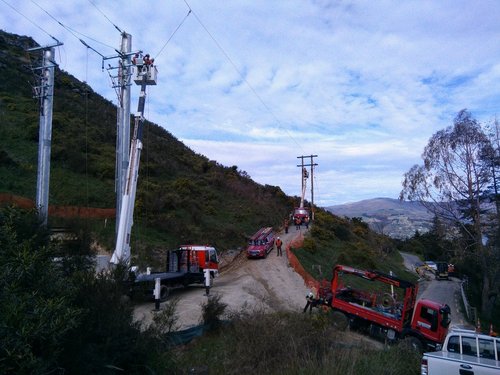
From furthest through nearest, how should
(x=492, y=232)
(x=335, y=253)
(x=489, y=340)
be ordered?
(x=335, y=253), (x=492, y=232), (x=489, y=340)

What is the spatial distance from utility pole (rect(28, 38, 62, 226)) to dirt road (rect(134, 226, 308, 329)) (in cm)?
641

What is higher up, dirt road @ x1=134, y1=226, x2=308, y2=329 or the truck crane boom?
the truck crane boom

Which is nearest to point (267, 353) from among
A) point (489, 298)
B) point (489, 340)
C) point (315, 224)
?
point (489, 340)

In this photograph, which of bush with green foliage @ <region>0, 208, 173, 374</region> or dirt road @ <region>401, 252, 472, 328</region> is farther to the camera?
dirt road @ <region>401, 252, 472, 328</region>

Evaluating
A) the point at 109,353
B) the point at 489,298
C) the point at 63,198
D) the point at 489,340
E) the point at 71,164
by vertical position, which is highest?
the point at 71,164

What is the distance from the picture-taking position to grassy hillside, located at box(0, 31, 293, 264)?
31713 millimetres

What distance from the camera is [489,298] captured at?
34.3m

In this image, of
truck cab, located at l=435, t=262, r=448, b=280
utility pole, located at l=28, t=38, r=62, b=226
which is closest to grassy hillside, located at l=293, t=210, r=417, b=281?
truck cab, located at l=435, t=262, r=448, b=280

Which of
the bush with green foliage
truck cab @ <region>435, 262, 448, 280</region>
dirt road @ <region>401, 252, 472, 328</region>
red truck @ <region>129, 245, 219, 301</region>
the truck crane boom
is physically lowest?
dirt road @ <region>401, 252, 472, 328</region>

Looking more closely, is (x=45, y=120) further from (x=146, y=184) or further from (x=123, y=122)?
(x=146, y=184)

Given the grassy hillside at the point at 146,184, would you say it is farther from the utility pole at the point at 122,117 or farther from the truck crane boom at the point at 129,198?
the truck crane boom at the point at 129,198

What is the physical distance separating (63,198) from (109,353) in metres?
27.2

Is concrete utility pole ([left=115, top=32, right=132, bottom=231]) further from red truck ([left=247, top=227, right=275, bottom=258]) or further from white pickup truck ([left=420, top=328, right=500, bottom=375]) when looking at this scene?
red truck ([left=247, top=227, right=275, bottom=258])

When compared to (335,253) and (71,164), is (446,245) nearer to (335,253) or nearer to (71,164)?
(335,253)
